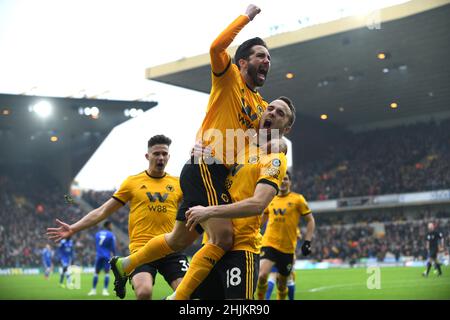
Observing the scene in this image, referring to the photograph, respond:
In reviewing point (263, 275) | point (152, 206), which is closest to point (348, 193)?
point (263, 275)

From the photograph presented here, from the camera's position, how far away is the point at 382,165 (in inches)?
1790

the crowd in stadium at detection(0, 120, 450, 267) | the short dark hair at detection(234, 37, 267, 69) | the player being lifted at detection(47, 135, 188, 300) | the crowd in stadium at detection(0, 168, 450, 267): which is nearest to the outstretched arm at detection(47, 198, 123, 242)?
the player being lifted at detection(47, 135, 188, 300)

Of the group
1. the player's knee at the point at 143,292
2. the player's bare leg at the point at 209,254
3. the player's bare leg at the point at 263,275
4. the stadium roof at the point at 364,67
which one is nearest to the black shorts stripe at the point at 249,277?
the player's bare leg at the point at 209,254

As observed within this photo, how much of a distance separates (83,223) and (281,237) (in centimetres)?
600

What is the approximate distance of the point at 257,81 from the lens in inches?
243

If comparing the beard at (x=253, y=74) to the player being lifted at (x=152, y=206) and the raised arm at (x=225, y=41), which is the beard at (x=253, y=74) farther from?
the player being lifted at (x=152, y=206)

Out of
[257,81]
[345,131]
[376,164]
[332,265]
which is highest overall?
[345,131]

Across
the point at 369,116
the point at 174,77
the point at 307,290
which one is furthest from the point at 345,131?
the point at 307,290

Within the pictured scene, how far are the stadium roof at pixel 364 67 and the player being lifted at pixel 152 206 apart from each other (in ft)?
76.9

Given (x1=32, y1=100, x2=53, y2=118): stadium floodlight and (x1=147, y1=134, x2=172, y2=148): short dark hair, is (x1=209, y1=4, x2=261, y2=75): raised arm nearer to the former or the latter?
(x1=147, y1=134, x2=172, y2=148): short dark hair

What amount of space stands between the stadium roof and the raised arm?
2531cm
